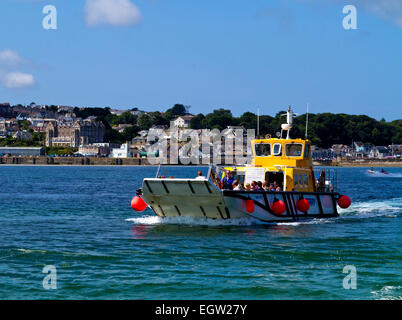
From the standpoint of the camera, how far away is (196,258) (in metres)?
20.5

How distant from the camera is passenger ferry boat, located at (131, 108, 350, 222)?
26391 mm

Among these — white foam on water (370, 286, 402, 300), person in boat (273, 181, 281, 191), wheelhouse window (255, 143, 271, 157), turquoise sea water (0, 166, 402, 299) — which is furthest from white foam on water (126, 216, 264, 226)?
white foam on water (370, 286, 402, 300)

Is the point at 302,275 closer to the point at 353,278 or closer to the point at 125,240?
the point at 353,278

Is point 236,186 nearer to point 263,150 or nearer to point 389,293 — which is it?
point 263,150

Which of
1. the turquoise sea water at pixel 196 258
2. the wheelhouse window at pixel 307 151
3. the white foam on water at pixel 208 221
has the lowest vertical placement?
the turquoise sea water at pixel 196 258

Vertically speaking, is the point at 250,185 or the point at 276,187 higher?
the point at 250,185

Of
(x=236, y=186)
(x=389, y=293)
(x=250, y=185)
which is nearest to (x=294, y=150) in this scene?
(x=250, y=185)

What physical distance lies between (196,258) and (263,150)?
1221 cm

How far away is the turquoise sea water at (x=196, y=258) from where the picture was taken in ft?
53.6

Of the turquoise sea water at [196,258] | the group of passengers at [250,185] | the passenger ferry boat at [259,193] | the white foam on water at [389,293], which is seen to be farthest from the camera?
the group of passengers at [250,185]

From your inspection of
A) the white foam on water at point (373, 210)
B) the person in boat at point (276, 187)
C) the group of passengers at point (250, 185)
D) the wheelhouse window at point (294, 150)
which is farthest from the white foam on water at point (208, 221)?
the white foam on water at point (373, 210)

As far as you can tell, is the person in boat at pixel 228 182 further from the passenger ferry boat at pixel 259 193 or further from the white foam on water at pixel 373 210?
the white foam on water at pixel 373 210
